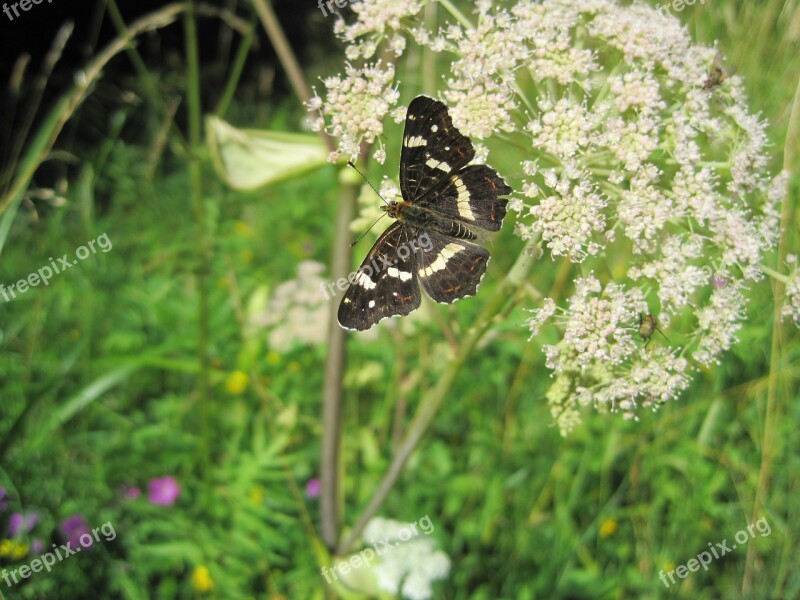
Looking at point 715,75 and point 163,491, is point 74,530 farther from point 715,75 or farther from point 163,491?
point 715,75

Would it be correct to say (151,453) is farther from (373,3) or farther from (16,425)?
(373,3)

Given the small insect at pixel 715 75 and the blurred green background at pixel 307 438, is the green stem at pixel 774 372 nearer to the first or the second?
the blurred green background at pixel 307 438

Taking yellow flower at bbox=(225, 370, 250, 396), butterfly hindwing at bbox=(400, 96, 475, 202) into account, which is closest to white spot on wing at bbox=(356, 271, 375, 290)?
butterfly hindwing at bbox=(400, 96, 475, 202)

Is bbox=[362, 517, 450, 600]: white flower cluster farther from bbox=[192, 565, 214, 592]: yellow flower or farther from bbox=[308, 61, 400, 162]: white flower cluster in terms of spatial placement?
bbox=[308, 61, 400, 162]: white flower cluster

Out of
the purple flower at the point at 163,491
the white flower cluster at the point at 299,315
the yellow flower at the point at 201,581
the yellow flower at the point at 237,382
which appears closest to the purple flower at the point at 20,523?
Result: the purple flower at the point at 163,491

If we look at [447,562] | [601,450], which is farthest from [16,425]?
[601,450]

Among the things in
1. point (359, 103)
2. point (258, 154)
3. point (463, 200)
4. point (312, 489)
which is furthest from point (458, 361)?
point (312, 489)
